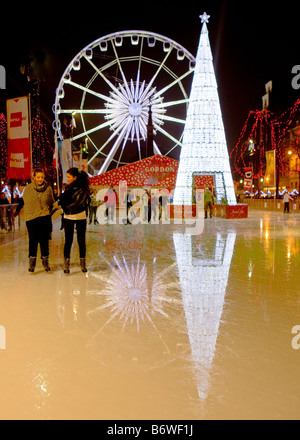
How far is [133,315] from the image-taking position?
12.7 ft

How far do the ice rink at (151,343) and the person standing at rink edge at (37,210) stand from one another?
36cm

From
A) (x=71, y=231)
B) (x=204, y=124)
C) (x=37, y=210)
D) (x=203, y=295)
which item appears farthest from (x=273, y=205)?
(x=203, y=295)

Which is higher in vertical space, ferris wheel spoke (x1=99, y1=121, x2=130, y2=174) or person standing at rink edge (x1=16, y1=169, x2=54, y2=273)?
ferris wheel spoke (x1=99, y1=121, x2=130, y2=174)

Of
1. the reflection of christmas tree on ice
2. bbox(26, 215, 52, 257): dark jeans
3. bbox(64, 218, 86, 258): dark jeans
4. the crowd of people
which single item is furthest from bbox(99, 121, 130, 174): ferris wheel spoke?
bbox(64, 218, 86, 258): dark jeans

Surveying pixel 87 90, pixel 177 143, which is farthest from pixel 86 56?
pixel 177 143

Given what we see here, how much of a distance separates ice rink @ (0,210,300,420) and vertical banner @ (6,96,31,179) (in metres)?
4.37

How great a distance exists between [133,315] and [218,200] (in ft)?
55.9

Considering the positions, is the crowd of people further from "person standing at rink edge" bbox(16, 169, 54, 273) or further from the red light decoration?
the red light decoration

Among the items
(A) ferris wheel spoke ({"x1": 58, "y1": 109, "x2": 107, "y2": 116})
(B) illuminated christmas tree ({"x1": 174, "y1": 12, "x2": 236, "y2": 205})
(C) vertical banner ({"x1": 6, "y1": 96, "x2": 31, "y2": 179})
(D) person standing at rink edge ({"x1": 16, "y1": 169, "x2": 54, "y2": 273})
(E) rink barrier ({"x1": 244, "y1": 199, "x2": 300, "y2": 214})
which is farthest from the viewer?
(E) rink barrier ({"x1": 244, "y1": 199, "x2": 300, "y2": 214})

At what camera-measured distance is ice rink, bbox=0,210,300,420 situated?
2180 mm

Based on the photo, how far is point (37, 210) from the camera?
6.02 metres

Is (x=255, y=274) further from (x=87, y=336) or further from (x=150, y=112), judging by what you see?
(x=150, y=112)

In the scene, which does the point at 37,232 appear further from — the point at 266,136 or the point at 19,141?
the point at 266,136

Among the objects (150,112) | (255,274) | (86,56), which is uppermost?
(86,56)
